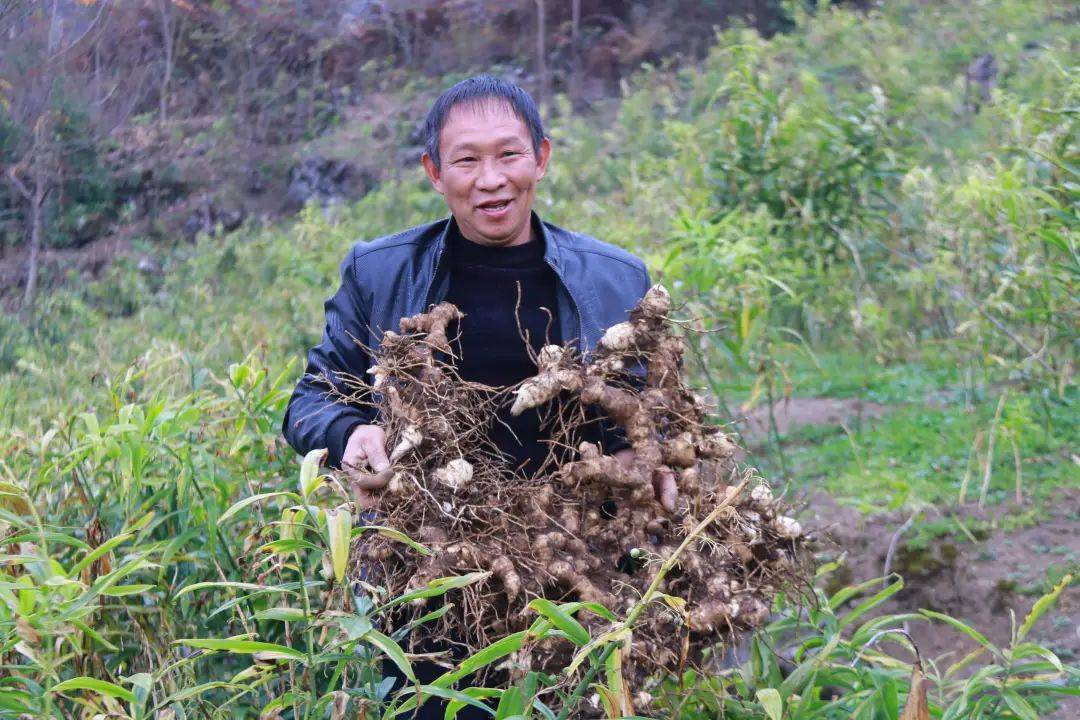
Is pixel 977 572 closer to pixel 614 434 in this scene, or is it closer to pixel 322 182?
pixel 614 434

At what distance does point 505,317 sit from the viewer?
200 cm

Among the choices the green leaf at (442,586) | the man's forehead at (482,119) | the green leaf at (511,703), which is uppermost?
the man's forehead at (482,119)

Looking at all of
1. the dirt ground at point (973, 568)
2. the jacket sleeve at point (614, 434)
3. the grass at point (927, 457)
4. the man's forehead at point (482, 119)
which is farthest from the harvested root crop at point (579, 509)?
the grass at point (927, 457)

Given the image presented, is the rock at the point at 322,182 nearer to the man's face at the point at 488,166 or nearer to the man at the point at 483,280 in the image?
the man at the point at 483,280

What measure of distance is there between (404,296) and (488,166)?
0.31 metres

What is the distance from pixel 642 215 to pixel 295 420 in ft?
12.2

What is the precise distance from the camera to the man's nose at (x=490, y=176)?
1.89 metres

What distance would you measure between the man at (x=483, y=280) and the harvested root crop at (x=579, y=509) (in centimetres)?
10

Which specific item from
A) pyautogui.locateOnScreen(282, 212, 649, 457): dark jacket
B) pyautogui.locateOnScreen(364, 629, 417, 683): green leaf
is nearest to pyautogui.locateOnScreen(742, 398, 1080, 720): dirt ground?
pyautogui.locateOnScreen(282, 212, 649, 457): dark jacket

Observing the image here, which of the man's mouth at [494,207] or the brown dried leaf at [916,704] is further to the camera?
the man's mouth at [494,207]

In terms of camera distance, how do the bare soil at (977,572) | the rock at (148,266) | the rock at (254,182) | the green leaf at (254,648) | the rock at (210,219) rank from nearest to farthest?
the green leaf at (254,648) → the bare soil at (977,572) → the rock at (148,266) → the rock at (210,219) → the rock at (254,182)

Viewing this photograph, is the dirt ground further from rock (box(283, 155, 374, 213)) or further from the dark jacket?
rock (box(283, 155, 374, 213))

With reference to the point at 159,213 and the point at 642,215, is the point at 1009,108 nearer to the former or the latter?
the point at 642,215

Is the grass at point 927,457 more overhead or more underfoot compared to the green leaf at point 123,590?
more underfoot
